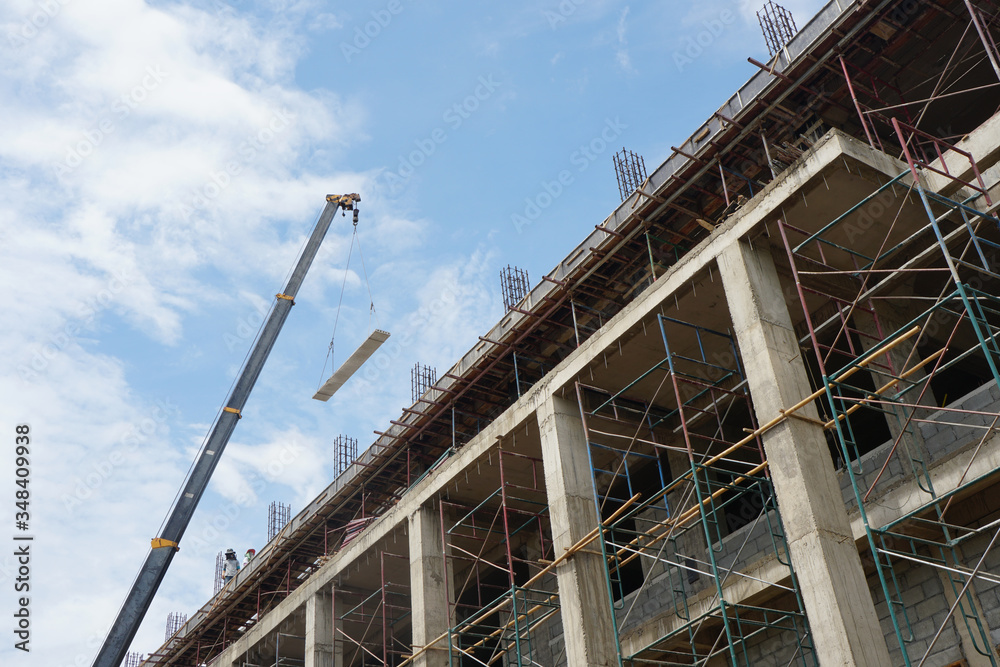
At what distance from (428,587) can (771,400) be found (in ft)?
32.6

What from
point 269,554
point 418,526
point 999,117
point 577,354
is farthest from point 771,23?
point 269,554

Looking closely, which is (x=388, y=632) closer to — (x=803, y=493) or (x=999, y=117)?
(x=803, y=493)

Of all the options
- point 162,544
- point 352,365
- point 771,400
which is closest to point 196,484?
point 162,544

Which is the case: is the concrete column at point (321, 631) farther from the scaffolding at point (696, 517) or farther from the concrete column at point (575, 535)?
the concrete column at point (575, 535)

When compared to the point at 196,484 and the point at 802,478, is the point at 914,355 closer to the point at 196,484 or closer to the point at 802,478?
the point at 802,478

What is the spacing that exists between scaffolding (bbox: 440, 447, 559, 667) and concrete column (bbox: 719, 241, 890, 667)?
21.2 ft

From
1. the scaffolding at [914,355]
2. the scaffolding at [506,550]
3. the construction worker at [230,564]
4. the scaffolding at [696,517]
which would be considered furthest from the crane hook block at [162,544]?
the scaffolding at [914,355]

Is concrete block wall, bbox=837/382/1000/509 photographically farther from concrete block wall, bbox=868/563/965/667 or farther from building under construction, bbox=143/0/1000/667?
concrete block wall, bbox=868/563/965/667

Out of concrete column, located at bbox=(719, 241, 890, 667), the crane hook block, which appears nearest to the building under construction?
concrete column, located at bbox=(719, 241, 890, 667)

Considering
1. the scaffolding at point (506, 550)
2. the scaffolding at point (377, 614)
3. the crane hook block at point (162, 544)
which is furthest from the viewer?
the crane hook block at point (162, 544)

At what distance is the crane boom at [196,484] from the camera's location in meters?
26.1

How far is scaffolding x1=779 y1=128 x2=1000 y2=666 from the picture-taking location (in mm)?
12984

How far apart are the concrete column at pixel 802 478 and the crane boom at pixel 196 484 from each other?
18527 mm

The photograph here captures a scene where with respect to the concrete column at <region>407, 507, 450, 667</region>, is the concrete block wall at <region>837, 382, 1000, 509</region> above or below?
below
